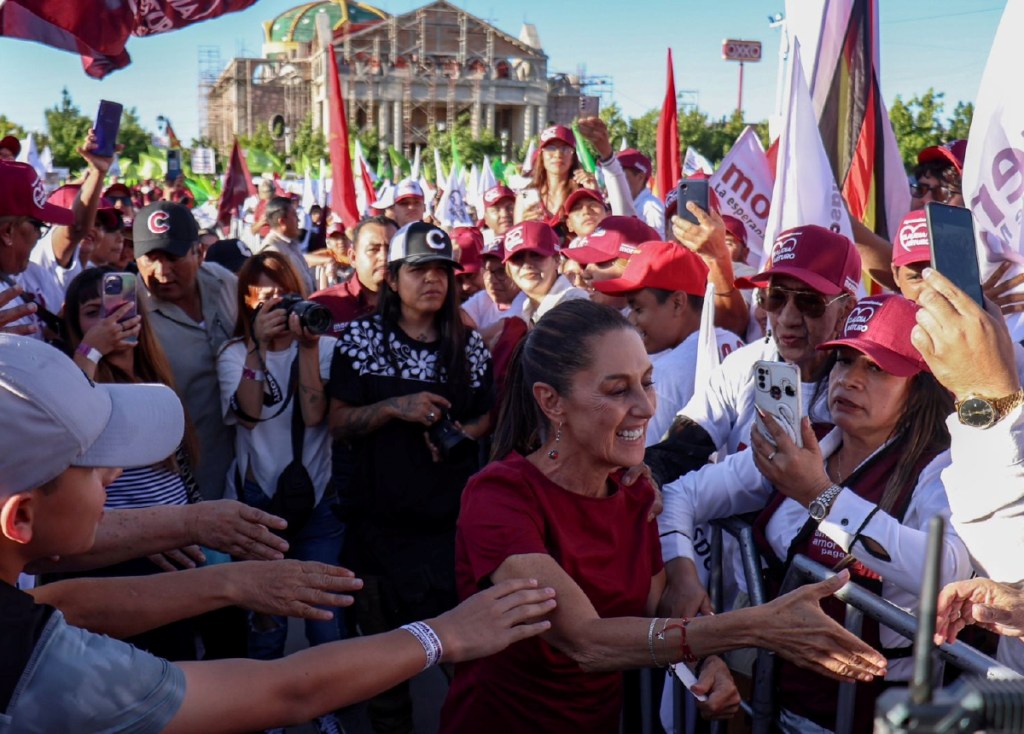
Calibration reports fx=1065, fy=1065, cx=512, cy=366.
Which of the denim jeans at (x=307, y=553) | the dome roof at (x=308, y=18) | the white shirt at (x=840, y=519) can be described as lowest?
the denim jeans at (x=307, y=553)

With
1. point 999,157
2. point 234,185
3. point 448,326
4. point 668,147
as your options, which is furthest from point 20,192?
point 234,185

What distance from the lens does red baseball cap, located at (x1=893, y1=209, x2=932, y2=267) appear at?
3817 mm

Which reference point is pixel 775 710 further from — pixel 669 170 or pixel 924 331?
pixel 669 170

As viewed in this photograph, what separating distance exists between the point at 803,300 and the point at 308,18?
123 metres

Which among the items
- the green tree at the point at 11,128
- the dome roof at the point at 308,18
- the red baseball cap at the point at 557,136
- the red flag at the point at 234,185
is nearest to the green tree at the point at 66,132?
the green tree at the point at 11,128

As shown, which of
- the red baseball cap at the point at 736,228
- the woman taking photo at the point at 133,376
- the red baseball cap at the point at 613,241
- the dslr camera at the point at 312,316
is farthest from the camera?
the red baseball cap at the point at 736,228

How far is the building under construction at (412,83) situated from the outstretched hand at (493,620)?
79086 mm

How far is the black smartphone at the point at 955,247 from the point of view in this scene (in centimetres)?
227

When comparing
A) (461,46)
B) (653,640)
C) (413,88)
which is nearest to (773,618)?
(653,640)

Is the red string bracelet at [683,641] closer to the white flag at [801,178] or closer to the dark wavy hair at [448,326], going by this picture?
the dark wavy hair at [448,326]

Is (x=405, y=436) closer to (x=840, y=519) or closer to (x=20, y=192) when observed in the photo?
(x=840, y=519)

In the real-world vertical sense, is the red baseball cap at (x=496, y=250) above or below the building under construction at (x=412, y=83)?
below

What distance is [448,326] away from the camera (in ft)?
14.8

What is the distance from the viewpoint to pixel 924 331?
7.60 feet
